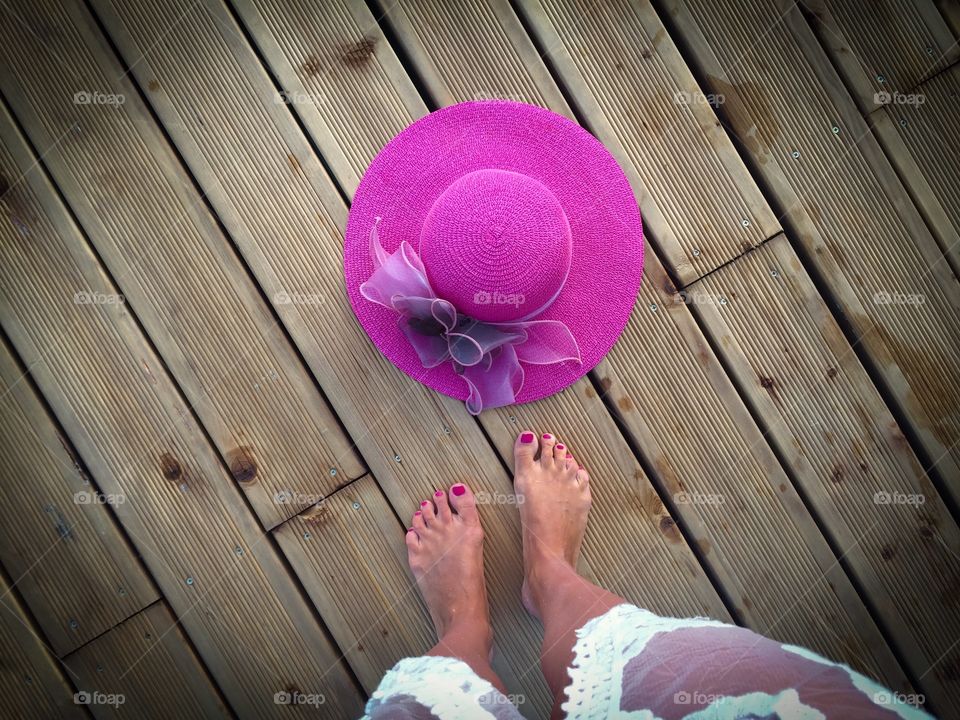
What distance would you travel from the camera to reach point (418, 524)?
40.6 inches

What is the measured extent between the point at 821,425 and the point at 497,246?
0.68 metres

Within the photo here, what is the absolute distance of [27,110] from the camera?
3.37 feet

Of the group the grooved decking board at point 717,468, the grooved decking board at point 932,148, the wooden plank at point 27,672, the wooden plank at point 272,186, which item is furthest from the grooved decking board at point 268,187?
the grooved decking board at point 932,148

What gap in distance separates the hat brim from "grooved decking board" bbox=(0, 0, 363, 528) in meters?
0.20

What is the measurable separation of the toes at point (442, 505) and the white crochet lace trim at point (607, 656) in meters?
0.28

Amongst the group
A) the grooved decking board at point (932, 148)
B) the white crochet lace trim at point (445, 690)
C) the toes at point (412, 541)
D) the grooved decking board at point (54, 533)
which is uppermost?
the grooved decking board at point (54, 533)

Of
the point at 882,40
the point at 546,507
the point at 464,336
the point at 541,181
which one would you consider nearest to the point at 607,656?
the point at 546,507

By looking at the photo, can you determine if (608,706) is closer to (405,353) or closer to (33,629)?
(405,353)

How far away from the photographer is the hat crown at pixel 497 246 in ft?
2.62

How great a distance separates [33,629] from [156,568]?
227 mm

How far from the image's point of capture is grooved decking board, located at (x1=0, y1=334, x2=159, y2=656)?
1.02 metres

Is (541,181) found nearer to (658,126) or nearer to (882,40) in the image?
(658,126)

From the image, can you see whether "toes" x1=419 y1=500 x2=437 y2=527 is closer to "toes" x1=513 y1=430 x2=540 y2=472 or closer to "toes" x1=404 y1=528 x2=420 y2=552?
"toes" x1=404 y1=528 x2=420 y2=552

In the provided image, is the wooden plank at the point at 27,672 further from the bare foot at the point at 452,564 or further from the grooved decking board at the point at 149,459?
the bare foot at the point at 452,564
